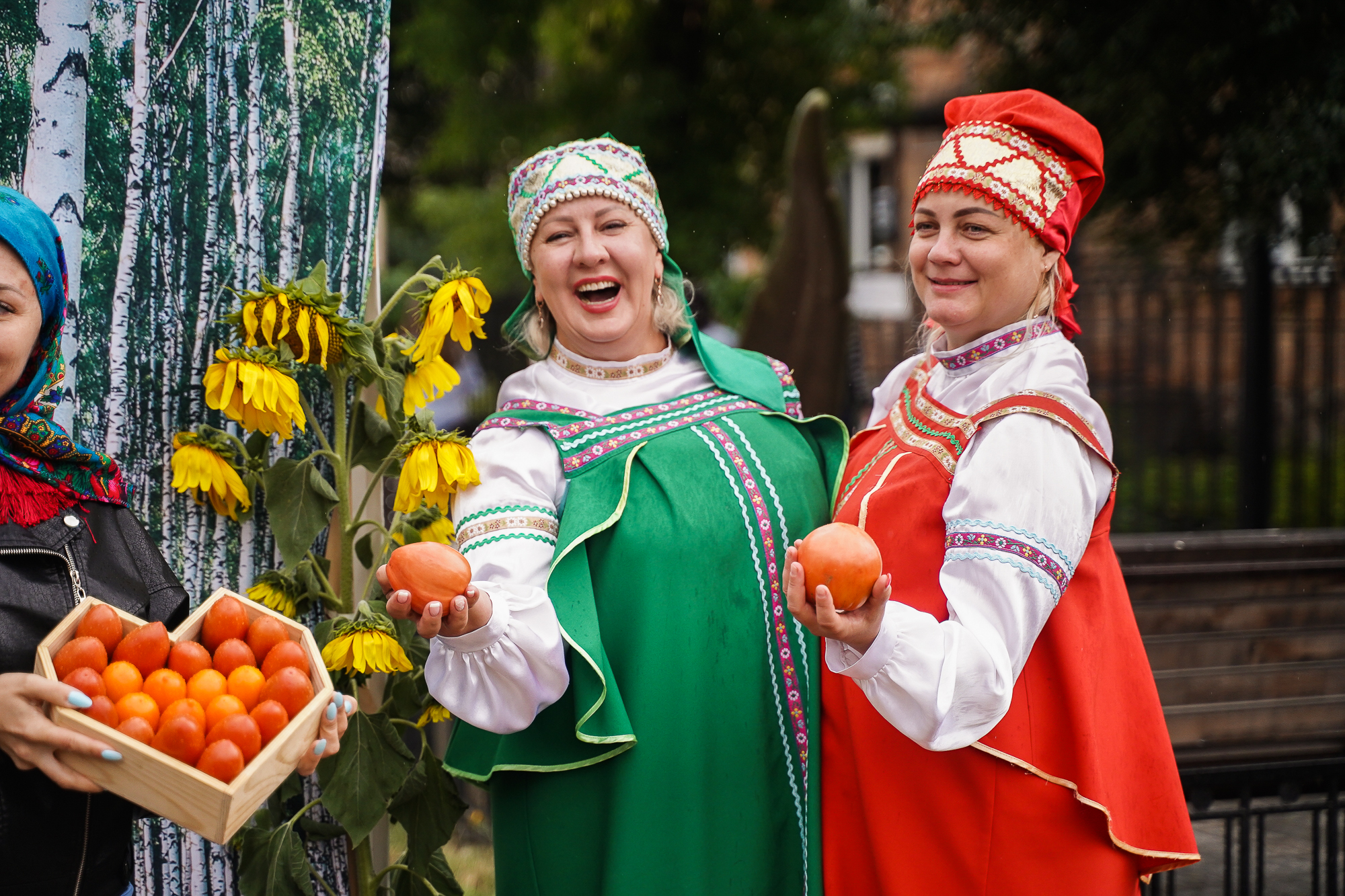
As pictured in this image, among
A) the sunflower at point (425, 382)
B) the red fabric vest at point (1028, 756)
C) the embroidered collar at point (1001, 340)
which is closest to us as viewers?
the red fabric vest at point (1028, 756)

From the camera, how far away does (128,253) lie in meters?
2.24

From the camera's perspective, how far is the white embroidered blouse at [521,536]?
6.20 feet

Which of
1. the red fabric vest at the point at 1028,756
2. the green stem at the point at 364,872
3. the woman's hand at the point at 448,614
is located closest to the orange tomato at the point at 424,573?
the woman's hand at the point at 448,614

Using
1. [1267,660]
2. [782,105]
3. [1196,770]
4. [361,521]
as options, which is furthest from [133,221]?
[782,105]

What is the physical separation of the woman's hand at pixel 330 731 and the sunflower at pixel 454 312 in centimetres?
78

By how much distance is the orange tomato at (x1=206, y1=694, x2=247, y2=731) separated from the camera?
4.85 feet

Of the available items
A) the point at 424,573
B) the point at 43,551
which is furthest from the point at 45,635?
the point at 424,573

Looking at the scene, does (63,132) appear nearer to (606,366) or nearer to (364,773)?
(606,366)

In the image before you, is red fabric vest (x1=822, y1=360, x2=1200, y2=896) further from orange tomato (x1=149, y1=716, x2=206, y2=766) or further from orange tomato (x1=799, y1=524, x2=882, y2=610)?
orange tomato (x1=149, y1=716, x2=206, y2=766)

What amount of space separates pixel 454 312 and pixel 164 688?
962mm

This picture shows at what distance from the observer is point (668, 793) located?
2.02 meters

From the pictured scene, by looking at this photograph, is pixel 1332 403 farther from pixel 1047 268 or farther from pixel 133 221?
pixel 133 221

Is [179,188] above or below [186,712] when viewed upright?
above

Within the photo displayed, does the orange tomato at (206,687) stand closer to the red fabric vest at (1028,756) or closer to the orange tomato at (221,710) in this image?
the orange tomato at (221,710)
